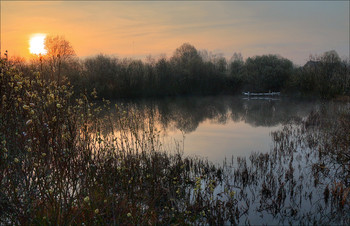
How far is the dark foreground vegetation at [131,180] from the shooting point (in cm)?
403

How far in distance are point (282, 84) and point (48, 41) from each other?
32.6m

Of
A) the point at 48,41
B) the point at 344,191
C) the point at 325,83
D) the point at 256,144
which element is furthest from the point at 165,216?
the point at 48,41

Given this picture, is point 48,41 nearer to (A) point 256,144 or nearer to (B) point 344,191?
(A) point 256,144

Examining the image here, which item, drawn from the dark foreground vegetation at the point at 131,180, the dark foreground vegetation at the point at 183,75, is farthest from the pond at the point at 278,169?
the dark foreground vegetation at the point at 183,75

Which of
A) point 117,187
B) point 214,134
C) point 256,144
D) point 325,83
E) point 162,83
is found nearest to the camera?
point 117,187

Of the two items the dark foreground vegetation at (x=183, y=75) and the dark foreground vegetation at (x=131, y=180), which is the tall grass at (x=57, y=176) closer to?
the dark foreground vegetation at (x=131, y=180)

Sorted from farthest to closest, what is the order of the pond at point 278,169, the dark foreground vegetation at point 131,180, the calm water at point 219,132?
the calm water at point 219,132
the pond at point 278,169
the dark foreground vegetation at point 131,180

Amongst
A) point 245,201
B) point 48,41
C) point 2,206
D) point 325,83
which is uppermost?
point 48,41

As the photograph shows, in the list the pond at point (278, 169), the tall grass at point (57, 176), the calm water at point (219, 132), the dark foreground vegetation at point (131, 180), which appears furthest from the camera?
Result: the calm water at point (219, 132)

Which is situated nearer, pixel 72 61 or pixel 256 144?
pixel 256 144

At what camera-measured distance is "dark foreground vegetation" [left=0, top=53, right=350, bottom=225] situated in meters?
4.03

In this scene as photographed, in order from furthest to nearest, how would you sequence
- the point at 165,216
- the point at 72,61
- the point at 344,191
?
the point at 72,61 < the point at 344,191 < the point at 165,216

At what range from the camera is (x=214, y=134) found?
15562 millimetres

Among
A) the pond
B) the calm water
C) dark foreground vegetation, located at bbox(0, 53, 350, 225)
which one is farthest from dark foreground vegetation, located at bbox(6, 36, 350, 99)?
dark foreground vegetation, located at bbox(0, 53, 350, 225)
